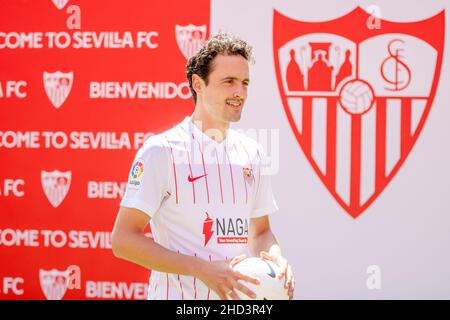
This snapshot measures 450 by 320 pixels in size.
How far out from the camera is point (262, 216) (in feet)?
7.43

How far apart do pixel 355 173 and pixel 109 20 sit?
68.3 inches

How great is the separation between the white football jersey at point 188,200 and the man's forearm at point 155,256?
0.11 metres

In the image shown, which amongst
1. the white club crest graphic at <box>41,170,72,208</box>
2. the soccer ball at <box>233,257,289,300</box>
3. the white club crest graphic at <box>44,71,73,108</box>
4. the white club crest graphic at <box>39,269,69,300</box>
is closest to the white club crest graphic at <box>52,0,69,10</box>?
the white club crest graphic at <box>44,71,73,108</box>

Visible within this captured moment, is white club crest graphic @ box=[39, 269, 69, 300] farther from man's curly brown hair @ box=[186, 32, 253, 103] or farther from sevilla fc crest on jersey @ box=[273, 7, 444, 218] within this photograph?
man's curly brown hair @ box=[186, 32, 253, 103]

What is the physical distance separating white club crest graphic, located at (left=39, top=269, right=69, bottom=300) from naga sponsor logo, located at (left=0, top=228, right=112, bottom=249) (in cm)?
16

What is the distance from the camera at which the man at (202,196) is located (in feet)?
5.98

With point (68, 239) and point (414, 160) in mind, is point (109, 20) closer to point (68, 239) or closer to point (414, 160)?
point (68, 239)

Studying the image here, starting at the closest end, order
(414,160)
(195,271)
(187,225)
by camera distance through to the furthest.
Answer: (195,271) < (187,225) < (414,160)

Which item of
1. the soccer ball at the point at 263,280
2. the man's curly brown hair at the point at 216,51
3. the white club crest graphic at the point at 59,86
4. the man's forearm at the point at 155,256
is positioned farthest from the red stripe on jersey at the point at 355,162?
the man's forearm at the point at 155,256

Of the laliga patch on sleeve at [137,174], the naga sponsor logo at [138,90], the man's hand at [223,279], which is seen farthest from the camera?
the naga sponsor logo at [138,90]

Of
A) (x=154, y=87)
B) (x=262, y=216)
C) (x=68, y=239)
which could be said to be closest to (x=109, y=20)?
(x=154, y=87)

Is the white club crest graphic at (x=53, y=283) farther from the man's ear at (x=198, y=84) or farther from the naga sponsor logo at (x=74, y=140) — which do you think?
the man's ear at (x=198, y=84)

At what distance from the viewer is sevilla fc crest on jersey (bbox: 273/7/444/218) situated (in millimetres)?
3438

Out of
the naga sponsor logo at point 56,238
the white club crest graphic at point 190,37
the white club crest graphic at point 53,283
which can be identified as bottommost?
the white club crest graphic at point 53,283
